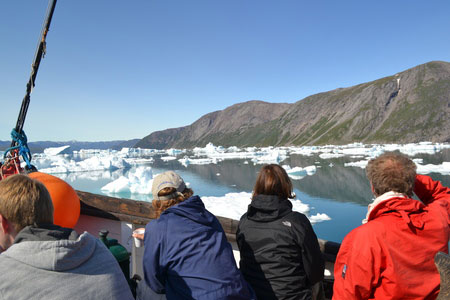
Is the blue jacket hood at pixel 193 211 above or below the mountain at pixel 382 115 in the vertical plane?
below

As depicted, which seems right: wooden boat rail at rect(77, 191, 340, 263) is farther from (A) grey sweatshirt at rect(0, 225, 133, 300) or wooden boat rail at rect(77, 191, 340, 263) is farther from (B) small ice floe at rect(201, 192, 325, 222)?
(B) small ice floe at rect(201, 192, 325, 222)

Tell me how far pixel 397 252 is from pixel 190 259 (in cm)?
106

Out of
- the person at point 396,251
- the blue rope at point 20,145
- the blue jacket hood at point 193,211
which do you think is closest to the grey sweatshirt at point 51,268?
the blue jacket hood at point 193,211

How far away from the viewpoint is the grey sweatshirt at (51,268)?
3.70ft

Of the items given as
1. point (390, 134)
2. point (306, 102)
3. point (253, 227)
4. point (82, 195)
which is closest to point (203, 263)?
point (253, 227)

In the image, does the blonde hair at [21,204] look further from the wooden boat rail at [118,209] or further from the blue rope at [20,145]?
the blue rope at [20,145]

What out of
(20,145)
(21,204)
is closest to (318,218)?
(20,145)

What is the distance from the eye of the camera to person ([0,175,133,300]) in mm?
1135

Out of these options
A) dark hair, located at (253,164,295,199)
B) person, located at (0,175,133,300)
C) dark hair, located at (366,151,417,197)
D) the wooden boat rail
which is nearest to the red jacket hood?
dark hair, located at (366,151,417,197)

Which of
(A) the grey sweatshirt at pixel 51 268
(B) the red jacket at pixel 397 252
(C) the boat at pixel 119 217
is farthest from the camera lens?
(C) the boat at pixel 119 217

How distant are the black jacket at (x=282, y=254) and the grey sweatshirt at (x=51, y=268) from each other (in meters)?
1.09

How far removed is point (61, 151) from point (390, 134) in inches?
3627

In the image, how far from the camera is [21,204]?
4.33 ft

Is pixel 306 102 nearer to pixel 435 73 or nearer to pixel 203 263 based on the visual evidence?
pixel 435 73
